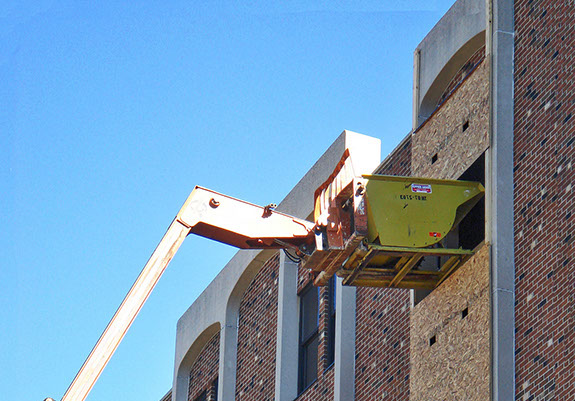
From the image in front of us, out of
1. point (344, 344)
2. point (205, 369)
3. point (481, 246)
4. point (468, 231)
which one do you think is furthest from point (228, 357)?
point (481, 246)

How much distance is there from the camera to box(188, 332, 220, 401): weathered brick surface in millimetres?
28109

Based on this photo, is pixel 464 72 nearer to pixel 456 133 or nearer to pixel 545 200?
pixel 456 133

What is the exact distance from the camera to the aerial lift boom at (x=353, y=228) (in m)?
17.4

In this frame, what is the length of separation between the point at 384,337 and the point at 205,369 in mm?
9842

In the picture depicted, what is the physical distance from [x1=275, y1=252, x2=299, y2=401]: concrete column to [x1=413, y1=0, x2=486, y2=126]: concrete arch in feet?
18.4

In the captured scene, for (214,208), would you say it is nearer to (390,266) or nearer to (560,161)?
(390,266)

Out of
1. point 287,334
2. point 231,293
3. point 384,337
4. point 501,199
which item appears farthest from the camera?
point 231,293

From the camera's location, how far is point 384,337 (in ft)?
64.8

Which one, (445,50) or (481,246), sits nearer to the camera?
(481,246)

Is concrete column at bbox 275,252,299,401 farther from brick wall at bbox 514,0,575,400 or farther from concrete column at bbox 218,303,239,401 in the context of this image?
brick wall at bbox 514,0,575,400

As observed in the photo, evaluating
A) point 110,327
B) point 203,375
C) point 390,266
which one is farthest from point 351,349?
point 203,375

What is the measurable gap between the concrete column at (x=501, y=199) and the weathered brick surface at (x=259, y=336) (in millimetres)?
8899

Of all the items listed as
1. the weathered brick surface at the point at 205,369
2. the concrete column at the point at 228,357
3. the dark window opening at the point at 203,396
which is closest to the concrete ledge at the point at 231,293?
the concrete column at the point at 228,357

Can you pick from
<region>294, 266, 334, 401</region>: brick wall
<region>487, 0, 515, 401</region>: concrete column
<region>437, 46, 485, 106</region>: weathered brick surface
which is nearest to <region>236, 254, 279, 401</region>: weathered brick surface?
<region>294, 266, 334, 401</region>: brick wall
